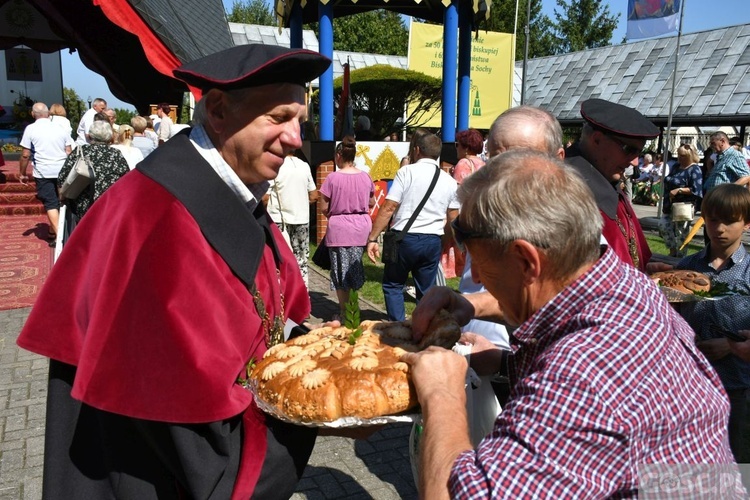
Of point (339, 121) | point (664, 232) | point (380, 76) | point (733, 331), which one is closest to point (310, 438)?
point (733, 331)

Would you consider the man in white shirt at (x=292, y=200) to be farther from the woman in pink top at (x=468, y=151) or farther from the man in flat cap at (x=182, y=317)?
the man in flat cap at (x=182, y=317)

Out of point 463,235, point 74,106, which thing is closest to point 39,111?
point 463,235

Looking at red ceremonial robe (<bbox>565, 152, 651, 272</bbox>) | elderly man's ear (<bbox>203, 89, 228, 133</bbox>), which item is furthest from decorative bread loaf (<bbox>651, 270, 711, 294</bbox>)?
elderly man's ear (<bbox>203, 89, 228, 133</bbox>)

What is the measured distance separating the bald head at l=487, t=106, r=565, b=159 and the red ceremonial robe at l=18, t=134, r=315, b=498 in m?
1.41

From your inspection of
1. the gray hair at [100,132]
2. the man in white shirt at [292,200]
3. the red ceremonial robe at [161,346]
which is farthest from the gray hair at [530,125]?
the gray hair at [100,132]

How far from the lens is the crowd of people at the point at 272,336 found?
1208mm

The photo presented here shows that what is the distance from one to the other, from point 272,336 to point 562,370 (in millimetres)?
1049

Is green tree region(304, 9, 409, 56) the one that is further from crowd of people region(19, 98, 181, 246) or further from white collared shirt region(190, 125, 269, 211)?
white collared shirt region(190, 125, 269, 211)

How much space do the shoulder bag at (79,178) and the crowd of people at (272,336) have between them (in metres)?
5.00

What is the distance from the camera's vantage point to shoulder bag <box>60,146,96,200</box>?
21.1ft

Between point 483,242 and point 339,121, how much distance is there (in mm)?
10663

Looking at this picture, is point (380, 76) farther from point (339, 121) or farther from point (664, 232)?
point (664, 232)

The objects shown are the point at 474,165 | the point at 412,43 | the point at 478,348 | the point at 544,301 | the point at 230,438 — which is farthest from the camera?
the point at 412,43

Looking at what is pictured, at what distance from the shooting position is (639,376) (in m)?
1.22
